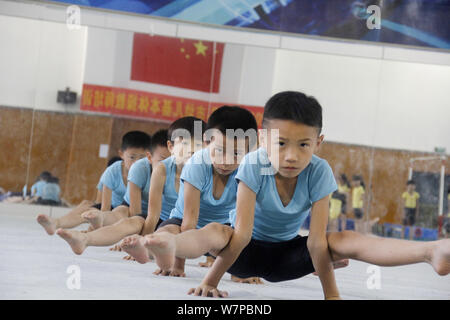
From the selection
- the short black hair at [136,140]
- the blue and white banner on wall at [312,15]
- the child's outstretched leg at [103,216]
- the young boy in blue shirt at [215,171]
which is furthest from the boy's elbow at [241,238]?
the blue and white banner on wall at [312,15]

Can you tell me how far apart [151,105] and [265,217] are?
1847mm

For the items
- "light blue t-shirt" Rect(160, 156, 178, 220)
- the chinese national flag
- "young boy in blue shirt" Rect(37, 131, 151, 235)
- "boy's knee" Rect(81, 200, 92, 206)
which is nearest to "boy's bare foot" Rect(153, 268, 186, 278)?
"light blue t-shirt" Rect(160, 156, 178, 220)

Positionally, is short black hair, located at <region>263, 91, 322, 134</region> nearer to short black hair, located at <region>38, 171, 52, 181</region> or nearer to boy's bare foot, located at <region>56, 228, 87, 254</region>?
boy's bare foot, located at <region>56, 228, 87, 254</region>

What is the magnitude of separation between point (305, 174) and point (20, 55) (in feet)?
9.25

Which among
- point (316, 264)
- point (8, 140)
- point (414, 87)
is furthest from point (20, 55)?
point (316, 264)

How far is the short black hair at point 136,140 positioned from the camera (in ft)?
8.38

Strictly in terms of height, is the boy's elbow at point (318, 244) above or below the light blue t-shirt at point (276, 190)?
below

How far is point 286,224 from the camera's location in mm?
1229

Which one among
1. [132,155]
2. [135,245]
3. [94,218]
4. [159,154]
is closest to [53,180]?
[132,155]

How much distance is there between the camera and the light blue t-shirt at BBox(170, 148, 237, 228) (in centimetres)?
137

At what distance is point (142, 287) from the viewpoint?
1197 millimetres

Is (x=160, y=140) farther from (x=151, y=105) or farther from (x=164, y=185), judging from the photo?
(x=151, y=105)

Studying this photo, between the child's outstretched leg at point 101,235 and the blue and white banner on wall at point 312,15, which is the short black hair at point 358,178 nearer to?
the blue and white banner on wall at point 312,15

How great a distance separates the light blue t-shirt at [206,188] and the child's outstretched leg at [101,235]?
0.46 ft
